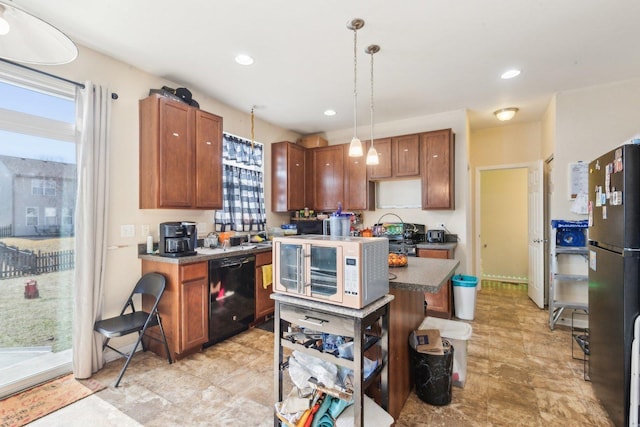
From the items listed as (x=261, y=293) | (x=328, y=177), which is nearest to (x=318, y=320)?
(x=261, y=293)

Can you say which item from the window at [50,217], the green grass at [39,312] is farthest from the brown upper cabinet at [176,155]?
the green grass at [39,312]

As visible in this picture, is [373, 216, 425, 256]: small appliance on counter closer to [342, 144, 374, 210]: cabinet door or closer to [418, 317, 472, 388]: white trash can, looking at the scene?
[342, 144, 374, 210]: cabinet door

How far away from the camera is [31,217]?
2371 millimetres

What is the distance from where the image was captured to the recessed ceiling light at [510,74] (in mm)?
3039

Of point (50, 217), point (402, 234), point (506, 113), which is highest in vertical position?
point (506, 113)

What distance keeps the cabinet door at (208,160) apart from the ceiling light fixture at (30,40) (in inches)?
75.7

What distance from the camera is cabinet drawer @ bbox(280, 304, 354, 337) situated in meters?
1.51

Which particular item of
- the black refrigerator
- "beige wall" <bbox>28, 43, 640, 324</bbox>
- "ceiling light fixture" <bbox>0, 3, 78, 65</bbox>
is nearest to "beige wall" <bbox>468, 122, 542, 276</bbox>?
"beige wall" <bbox>28, 43, 640, 324</bbox>

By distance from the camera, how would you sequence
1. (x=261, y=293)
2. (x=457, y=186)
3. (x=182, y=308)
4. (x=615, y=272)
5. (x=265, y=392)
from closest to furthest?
(x=615, y=272) < (x=265, y=392) < (x=182, y=308) < (x=261, y=293) < (x=457, y=186)

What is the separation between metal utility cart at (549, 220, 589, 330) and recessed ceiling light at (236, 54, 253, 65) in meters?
3.83

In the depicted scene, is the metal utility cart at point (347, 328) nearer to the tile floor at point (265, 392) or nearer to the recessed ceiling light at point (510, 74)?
the tile floor at point (265, 392)

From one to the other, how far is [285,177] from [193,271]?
2.27m

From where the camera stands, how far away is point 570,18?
7.22ft

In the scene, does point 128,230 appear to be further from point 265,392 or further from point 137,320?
point 265,392
